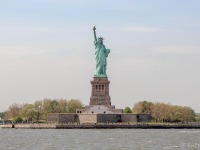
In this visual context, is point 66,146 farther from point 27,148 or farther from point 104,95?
point 104,95

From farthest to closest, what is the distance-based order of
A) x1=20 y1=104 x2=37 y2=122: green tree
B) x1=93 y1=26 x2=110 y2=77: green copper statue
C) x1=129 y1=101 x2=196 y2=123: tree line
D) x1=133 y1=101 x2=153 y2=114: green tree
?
x1=133 y1=101 x2=153 y2=114: green tree, x1=20 y1=104 x2=37 y2=122: green tree, x1=129 y1=101 x2=196 y2=123: tree line, x1=93 y1=26 x2=110 y2=77: green copper statue

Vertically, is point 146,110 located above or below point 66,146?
above

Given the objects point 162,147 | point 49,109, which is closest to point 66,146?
point 162,147

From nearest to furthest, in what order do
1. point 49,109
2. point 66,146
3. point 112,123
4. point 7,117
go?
point 66,146
point 112,123
point 49,109
point 7,117

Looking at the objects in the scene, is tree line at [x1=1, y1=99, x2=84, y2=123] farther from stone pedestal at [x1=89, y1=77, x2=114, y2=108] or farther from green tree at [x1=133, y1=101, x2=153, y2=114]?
stone pedestal at [x1=89, y1=77, x2=114, y2=108]

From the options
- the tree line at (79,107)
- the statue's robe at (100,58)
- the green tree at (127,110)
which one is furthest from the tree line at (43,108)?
the statue's robe at (100,58)

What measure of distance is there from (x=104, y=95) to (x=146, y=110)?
82.1 ft

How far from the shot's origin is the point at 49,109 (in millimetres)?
144125

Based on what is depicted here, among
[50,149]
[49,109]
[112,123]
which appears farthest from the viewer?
[49,109]

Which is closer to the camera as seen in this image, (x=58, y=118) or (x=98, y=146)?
(x=98, y=146)

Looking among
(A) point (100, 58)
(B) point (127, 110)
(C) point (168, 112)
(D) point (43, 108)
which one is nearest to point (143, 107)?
(C) point (168, 112)

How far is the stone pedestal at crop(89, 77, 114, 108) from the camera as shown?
123125 mm

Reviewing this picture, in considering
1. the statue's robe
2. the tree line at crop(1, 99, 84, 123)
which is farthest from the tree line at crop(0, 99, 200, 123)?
the statue's robe

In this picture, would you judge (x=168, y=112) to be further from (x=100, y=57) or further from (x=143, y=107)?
(x=100, y=57)
